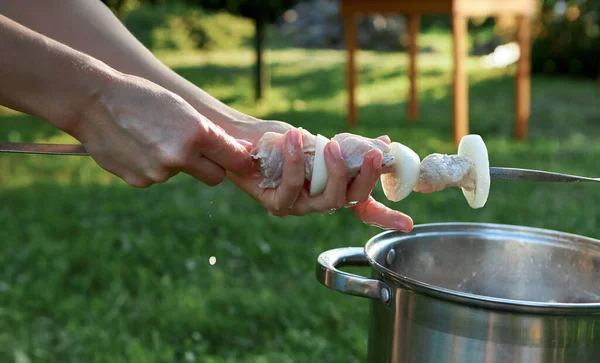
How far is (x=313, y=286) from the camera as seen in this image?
305cm

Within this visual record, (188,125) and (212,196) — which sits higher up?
(188,125)

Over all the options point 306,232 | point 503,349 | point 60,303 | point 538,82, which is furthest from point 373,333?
point 538,82

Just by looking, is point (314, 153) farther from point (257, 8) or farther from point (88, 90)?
point (257, 8)

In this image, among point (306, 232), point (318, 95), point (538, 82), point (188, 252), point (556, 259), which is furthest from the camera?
point (538, 82)

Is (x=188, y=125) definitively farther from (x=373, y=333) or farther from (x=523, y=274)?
(x=523, y=274)

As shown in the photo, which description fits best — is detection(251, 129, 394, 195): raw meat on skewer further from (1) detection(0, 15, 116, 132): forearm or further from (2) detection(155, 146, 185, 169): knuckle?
(1) detection(0, 15, 116, 132): forearm

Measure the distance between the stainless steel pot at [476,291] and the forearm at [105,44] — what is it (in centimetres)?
45

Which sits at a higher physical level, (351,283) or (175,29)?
(175,29)

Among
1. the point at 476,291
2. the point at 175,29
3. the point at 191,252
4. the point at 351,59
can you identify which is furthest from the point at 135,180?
the point at 175,29

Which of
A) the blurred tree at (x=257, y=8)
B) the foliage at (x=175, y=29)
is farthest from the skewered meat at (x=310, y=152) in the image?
the foliage at (x=175, y=29)

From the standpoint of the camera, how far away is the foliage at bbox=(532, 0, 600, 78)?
952cm

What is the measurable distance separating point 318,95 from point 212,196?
11.7ft

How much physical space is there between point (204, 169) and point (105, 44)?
0.60 m

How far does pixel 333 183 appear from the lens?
1394mm
